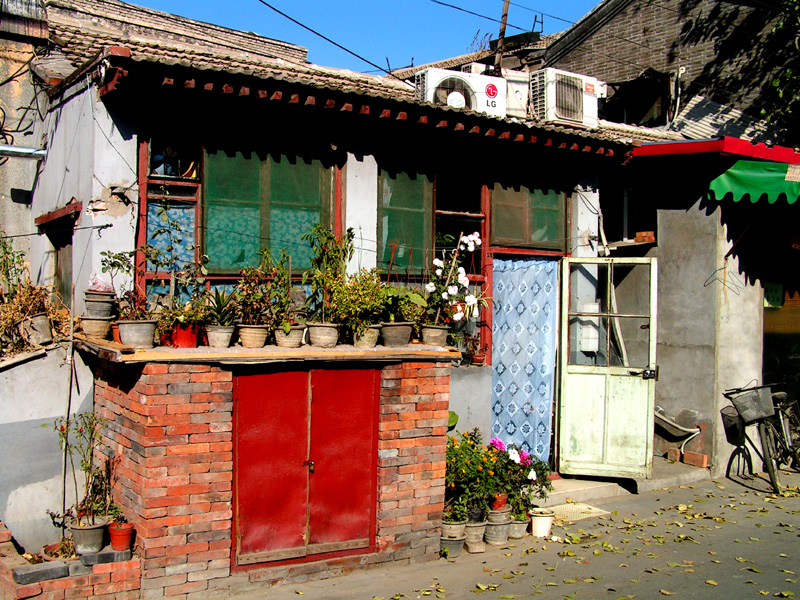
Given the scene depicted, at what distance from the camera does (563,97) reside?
34.8 feet

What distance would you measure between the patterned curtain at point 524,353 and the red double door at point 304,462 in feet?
9.19

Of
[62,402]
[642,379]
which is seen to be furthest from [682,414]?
[62,402]

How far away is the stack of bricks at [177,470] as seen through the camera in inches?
225

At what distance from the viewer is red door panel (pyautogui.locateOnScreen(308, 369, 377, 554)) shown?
21.3 ft

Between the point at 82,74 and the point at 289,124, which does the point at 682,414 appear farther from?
the point at 82,74

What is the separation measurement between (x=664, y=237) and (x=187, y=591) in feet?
26.4

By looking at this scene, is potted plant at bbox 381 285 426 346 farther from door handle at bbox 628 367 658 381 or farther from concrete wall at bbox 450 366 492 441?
door handle at bbox 628 367 658 381

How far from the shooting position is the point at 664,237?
414 inches

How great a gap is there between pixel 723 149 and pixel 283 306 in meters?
6.49

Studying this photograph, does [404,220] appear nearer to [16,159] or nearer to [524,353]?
[524,353]

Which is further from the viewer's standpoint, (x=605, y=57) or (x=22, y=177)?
(x=605, y=57)

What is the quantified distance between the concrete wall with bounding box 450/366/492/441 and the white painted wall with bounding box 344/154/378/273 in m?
1.77

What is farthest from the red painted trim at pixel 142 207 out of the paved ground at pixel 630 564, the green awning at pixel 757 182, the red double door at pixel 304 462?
the green awning at pixel 757 182

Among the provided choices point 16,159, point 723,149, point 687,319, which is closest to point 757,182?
point 723,149
